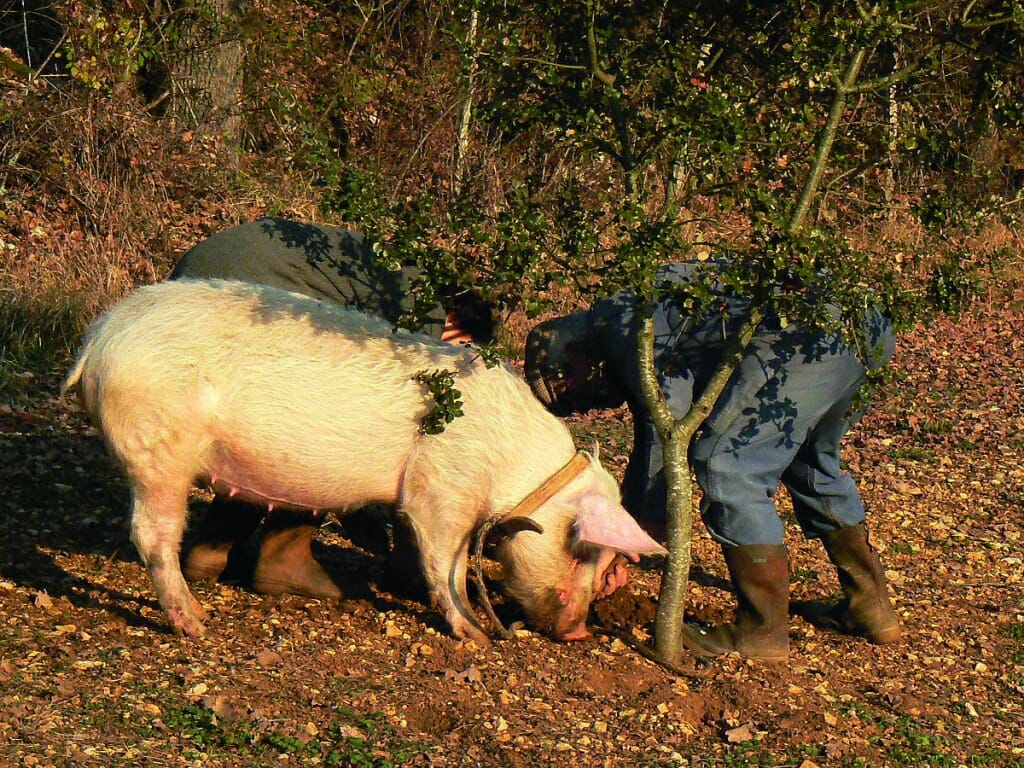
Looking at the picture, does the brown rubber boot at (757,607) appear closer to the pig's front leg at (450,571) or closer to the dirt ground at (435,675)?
the dirt ground at (435,675)

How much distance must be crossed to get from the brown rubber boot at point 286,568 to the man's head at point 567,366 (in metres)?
1.25

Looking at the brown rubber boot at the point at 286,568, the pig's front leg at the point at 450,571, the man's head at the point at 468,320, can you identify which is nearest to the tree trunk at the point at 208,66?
the man's head at the point at 468,320

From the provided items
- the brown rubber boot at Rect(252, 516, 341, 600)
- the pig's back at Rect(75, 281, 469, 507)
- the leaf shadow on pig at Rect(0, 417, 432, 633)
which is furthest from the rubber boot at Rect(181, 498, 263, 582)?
the pig's back at Rect(75, 281, 469, 507)

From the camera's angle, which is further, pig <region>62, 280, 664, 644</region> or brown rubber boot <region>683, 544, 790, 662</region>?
brown rubber boot <region>683, 544, 790, 662</region>

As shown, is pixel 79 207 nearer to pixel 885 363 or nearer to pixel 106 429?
pixel 106 429

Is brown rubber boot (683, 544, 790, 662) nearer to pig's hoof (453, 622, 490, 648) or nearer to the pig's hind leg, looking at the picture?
pig's hoof (453, 622, 490, 648)

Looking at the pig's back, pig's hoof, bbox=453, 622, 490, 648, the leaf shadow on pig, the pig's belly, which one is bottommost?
the leaf shadow on pig

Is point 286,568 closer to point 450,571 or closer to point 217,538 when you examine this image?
point 217,538

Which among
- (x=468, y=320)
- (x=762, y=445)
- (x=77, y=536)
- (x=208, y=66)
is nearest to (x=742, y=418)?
(x=762, y=445)

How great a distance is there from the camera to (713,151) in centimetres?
427

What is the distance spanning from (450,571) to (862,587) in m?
1.80

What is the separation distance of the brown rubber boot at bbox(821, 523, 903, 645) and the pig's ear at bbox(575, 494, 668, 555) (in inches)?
39.7

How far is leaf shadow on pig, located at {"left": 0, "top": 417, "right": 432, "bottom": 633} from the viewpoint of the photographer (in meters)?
5.52

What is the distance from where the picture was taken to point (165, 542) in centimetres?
508
